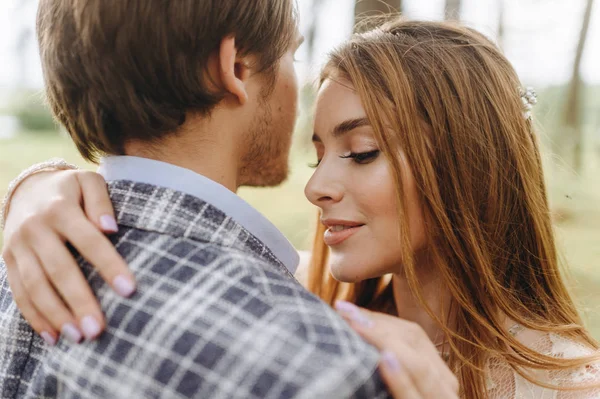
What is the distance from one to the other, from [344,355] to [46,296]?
72 centimetres

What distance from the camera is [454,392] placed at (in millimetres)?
1460

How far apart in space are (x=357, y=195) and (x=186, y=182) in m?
0.69

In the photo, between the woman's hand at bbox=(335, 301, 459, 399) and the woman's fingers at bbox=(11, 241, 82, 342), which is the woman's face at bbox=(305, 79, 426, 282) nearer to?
the woman's hand at bbox=(335, 301, 459, 399)

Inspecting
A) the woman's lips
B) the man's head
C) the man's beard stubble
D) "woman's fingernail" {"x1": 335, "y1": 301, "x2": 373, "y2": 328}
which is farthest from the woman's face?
"woman's fingernail" {"x1": 335, "y1": 301, "x2": 373, "y2": 328}

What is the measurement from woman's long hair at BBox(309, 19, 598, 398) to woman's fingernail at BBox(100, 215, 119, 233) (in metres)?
0.97

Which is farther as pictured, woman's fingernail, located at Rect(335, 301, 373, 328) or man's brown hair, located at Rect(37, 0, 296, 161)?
man's brown hair, located at Rect(37, 0, 296, 161)

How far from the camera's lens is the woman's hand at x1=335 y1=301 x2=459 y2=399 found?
133 cm

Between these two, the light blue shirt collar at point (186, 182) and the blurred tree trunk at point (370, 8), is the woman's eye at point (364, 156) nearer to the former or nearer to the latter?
the light blue shirt collar at point (186, 182)

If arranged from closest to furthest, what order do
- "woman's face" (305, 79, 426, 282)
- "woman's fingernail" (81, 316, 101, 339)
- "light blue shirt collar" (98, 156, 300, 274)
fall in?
"woman's fingernail" (81, 316, 101, 339)
"light blue shirt collar" (98, 156, 300, 274)
"woman's face" (305, 79, 426, 282)

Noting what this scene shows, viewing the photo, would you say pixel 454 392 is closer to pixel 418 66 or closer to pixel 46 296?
pixel 46 296

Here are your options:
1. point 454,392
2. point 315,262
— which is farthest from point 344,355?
point 315,262

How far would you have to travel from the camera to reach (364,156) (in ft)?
6.98

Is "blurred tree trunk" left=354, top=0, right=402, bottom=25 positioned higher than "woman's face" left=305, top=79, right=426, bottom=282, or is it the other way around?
"blurred tree trunk" left=354, top=0, right=402, bottom=25

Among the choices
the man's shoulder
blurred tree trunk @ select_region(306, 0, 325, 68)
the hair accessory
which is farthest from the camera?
blurred tree trunk @ select_region(306, 0, 325, 68)
